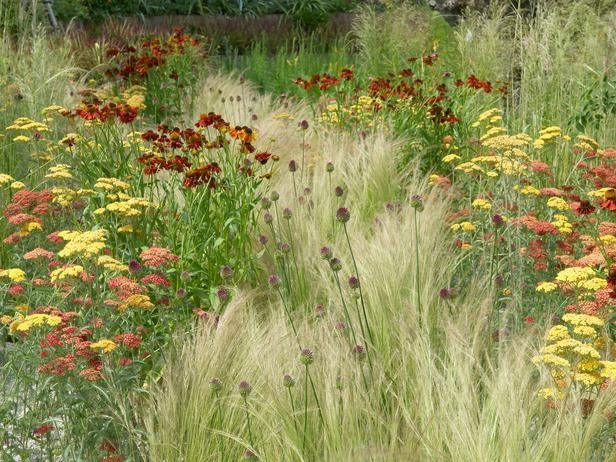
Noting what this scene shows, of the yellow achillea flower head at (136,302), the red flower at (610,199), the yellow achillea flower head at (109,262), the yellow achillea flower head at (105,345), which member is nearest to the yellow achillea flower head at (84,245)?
the yellow achillea flower head at (109,262)

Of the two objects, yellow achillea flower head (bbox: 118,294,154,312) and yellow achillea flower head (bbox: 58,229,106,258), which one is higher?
yellow achillea flower head (bbox: 58,229,106,258)

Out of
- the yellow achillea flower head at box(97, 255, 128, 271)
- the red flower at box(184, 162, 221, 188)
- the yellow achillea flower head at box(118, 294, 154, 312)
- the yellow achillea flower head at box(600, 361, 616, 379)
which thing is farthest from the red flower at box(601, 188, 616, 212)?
the red flower at box(184, 162, 221, 188)

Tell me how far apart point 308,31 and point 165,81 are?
7726mm

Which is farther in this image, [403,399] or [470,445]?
[403,399]

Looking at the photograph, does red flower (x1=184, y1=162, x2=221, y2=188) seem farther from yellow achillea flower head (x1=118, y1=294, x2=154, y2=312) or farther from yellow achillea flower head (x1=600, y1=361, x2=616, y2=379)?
yellow achillea flower head (x1=600, y1=361, x2=616, y2=379)

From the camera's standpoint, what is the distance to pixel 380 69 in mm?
9695

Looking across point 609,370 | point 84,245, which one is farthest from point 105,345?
point 609,370

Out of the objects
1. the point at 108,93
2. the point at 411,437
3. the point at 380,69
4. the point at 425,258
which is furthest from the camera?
the point at 380,69

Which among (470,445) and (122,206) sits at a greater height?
(122,206)

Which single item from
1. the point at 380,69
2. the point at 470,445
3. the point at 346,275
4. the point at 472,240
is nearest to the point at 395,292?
the point at 346,275

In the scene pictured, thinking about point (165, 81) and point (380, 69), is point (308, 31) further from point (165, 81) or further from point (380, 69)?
point (165, 81)

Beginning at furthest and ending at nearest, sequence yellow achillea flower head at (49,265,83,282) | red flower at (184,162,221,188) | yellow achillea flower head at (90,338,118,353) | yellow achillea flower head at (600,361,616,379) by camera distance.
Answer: red flower at (184,162,221,188) → yellow achillea flower head at (49,265,83,282) → yellow achillea flower head at (90,338,118,353) → yellow achillea flower head at (600,361,616,379)

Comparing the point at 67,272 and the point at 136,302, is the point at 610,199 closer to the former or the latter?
the point at 136,302

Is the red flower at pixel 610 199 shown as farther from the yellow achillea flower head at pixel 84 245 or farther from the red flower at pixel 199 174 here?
the red flower at pixel 199 174
